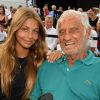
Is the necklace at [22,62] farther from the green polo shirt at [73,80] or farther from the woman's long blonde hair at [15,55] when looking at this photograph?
the green polo shirt at [73,80]

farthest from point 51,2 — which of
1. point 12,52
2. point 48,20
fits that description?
point 12,52

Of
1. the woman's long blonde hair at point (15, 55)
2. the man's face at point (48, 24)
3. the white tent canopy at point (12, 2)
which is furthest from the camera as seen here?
the white tent canopy at point (12, 2)

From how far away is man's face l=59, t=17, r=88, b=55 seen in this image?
236cm

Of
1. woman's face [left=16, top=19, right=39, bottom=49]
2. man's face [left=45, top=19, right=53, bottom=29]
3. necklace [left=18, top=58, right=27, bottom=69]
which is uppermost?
woman's face [left=16, top=19, right=39, bottom=49]

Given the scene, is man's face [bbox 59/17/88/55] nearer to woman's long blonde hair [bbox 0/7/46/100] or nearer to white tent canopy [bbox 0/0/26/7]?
woman's long blonde hair [bbox 0/7/46/100]

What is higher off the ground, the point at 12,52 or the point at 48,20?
the point at 12,52

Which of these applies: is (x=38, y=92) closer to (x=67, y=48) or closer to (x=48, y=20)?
(x=67, y=48)

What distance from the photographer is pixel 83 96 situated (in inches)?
90.5

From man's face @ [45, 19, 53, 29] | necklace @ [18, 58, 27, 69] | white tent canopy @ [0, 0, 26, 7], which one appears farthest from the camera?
white tent canopy @ [0, 0, 26, 7]

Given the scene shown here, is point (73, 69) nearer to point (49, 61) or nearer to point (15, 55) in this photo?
point (49, 61)

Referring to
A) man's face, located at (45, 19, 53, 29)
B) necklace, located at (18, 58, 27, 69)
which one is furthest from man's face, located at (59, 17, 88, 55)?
man's face, located at (45, 19, 53, 29)

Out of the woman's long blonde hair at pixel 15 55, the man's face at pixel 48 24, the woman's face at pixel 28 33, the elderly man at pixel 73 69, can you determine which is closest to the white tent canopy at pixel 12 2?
the man's face at pixel 48 24

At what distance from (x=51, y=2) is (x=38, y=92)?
2020 centimetres

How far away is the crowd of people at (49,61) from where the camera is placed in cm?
234
